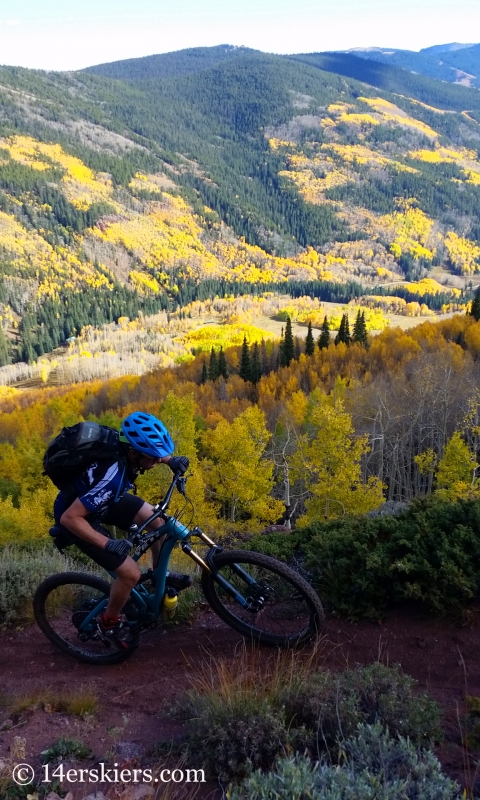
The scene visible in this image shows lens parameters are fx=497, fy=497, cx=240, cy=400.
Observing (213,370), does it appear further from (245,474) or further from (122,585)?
(122,585)

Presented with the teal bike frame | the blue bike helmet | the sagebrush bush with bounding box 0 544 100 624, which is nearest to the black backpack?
the blue bike helmet

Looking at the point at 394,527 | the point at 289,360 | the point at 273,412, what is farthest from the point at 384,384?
the point at 394,527

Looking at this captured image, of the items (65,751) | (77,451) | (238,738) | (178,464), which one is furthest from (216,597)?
(77,451)

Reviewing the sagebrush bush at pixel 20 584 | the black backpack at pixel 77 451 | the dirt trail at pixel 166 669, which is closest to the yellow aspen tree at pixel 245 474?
the sagebrush bush at pixel 20 584

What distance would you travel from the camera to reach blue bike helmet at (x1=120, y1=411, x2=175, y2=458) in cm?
500

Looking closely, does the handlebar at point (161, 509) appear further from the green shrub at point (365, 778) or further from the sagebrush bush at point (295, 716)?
the green shrub at point (365, 778)

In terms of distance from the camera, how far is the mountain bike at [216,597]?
5.30m

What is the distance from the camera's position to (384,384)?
53312 mm

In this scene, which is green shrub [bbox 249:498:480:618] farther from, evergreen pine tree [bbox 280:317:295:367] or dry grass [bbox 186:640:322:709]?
evergreen pine tree [bbox 280:317:295:367]

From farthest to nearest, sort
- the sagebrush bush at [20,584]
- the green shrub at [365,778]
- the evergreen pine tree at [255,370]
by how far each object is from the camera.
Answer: the evergreen pine tree at [255,370] → the sagebrush bush at [20,584] → the green shrub at [365,778]

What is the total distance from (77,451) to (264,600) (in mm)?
2603

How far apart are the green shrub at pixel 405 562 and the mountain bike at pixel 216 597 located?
0.74 meters

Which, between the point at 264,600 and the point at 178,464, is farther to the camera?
the point at 264,600

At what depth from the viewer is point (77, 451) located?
4840 millimetres
